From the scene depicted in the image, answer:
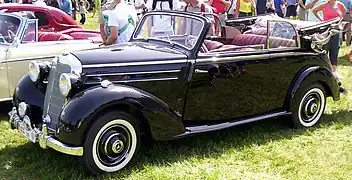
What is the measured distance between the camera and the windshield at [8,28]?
6137 millimetres

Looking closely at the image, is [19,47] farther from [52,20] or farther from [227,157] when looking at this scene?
[227,157]

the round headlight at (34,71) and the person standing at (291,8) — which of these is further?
the person standing at (291,8)

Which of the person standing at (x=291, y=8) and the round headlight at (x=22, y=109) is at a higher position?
the person standing at (x=291, y=8)

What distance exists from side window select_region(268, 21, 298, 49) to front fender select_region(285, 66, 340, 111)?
374mm

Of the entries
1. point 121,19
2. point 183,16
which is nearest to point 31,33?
point 121,19

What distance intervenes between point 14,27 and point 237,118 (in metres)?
3.33

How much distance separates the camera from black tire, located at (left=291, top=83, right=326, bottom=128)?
545 cm

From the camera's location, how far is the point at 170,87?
14.8 ft

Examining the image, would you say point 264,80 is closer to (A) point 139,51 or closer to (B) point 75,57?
(A) point 139,51

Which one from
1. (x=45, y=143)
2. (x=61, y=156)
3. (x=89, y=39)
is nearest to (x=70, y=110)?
(x=45, y=143)

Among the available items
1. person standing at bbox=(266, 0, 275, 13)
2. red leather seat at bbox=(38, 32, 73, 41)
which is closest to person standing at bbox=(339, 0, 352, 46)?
person standing at bbox=(266, 0, 275, 13)

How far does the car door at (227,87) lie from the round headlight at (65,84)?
1236mm

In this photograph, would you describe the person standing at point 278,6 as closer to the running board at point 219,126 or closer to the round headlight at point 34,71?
the running board at point 219,126

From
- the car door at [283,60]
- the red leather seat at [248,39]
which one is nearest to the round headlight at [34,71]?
the red leather seat at [248,39]
